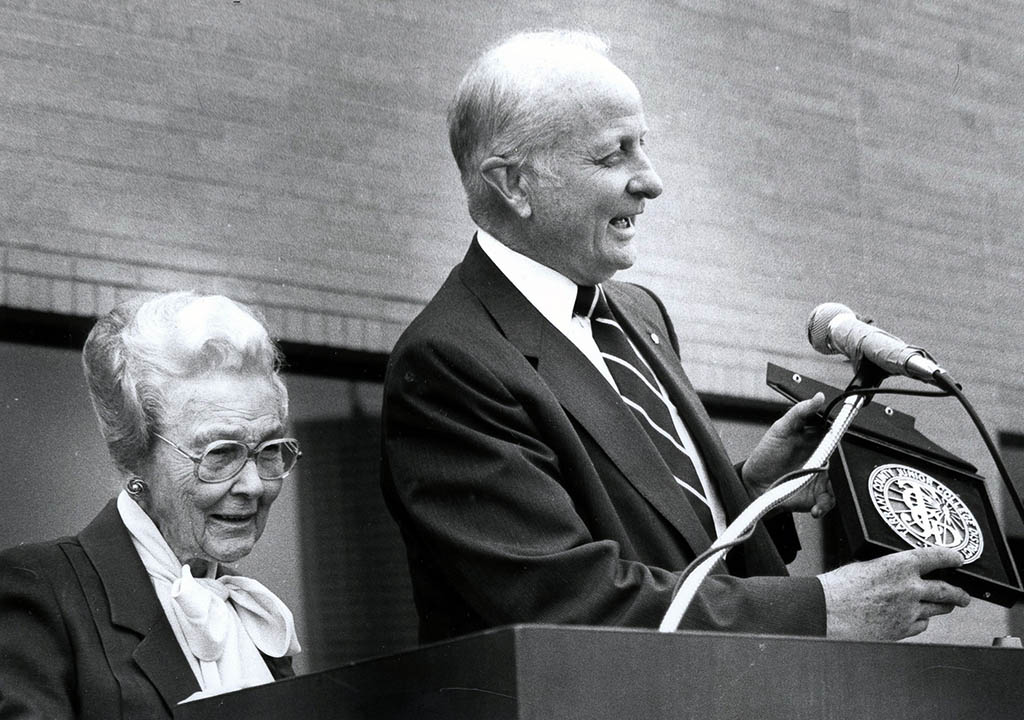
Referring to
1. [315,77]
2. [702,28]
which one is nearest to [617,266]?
[315,77]

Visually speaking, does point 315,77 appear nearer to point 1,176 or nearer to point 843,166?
point 1,176

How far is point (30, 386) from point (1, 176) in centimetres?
39

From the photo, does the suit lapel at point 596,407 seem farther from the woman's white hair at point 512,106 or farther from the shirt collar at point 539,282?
the woman's white hair at point 512,106

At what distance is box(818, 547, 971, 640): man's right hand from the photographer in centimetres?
256

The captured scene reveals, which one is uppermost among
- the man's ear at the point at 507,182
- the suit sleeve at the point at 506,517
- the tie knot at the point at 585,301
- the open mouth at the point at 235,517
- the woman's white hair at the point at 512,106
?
the woman's white hair at the point at 512,106

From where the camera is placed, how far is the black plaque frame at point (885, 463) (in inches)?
104

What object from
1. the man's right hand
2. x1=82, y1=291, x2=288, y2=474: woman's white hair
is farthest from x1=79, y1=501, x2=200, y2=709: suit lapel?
the man's right hand

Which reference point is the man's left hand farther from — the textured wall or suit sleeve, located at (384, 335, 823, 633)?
the textured wall

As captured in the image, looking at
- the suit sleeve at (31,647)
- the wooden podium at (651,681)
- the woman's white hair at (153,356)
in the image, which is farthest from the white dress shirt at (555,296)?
the wooden podium at (651,681)

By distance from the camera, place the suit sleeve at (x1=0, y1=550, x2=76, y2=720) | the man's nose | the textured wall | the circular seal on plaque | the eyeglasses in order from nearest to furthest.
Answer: the suit sleeve at (x1=0, y1=550, x2=76, y2=720) < the circular seal on plaque < the eyeglasses < the man's nose < the textured wall

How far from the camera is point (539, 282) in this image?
3.06m

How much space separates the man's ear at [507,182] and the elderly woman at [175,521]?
47 centimetres

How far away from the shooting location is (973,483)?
9.55 feet

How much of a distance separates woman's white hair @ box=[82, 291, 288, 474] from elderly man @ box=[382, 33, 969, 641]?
232mm
